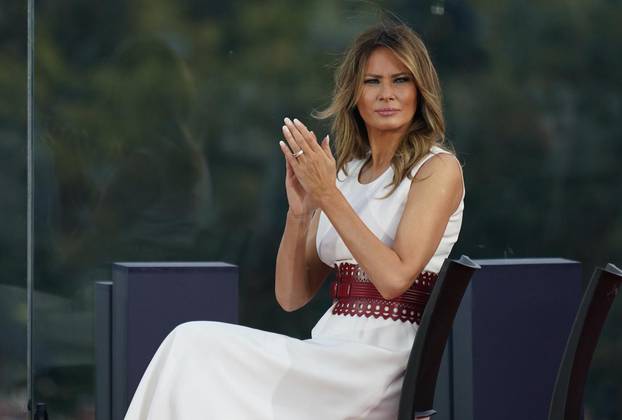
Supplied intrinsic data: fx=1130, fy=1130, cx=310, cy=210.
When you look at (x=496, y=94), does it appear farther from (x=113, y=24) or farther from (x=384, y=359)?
(x=384, y=359)

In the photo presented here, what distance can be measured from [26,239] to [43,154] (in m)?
0.42

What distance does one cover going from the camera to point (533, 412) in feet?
13.1

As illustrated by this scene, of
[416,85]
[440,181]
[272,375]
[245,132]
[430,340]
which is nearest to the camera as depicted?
[430,340]

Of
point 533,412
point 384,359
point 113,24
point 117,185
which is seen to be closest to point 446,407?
point 533,412

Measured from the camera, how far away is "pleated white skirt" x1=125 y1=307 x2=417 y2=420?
2.37 m

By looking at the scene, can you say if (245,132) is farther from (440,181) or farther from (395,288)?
(395,288)

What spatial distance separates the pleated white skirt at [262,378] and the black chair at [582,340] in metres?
0.37

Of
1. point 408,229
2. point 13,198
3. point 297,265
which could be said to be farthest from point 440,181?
point 13,198

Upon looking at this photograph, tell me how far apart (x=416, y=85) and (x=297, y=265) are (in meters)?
0.55

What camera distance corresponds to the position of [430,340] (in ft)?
7.70

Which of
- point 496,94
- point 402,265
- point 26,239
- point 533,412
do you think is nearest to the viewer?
point 402,265

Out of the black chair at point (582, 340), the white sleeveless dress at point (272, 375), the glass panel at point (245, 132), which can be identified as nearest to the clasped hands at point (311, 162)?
the white sleeveless dress at point (272, 375)

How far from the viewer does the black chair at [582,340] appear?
2.34m

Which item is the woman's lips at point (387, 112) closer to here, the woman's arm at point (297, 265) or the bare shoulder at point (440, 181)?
the bare shoulder at point (440, 181)
